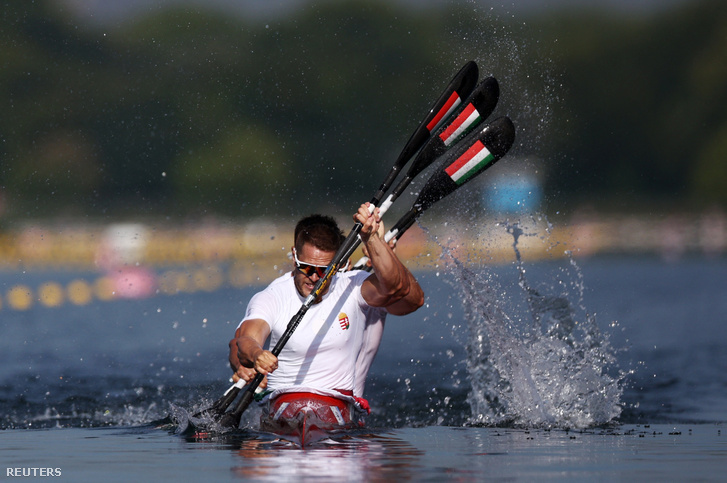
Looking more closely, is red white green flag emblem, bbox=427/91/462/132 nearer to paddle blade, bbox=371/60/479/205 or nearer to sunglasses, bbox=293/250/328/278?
paddle blade, bbox=371/60/479/205

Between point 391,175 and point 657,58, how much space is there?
30158 mm

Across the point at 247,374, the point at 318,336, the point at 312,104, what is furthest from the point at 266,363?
the point at 312,104

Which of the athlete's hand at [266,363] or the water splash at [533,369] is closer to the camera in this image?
the athlete's hand at [266,363]

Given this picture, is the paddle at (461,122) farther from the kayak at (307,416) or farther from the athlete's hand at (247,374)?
the athlete's hand at (247,374)

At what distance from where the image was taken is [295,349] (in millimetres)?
7582

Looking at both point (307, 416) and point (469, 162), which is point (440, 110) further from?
point (307, 416)

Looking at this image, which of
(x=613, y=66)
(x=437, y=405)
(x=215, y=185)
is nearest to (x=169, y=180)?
(x=215, y=185)

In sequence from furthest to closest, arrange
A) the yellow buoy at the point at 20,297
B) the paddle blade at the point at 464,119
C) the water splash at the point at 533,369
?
the yellow buoy at the point at 20,297, the water splash at the point at 533,369, the paddle blade at the point at 464,119

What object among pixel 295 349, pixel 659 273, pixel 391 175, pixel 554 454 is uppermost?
pixel 659 273

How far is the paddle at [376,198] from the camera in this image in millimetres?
7352

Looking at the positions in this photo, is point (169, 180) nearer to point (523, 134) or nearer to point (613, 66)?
point (523, 134)

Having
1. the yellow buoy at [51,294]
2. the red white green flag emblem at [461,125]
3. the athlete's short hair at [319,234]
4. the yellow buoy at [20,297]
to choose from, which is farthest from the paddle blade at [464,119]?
the yellow buoy at [51,294]

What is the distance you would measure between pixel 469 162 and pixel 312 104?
105 ft

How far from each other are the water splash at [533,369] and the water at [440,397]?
0.02m
